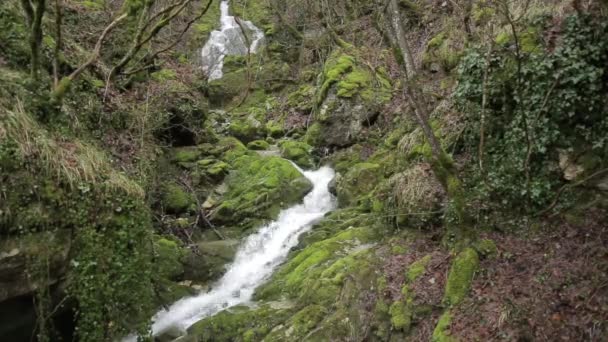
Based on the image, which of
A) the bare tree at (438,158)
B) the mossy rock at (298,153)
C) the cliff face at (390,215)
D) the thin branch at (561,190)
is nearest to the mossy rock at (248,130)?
the mossy rock at (298,153)

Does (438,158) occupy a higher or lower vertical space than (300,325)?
higher

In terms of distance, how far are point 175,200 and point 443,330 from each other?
708 centimetres

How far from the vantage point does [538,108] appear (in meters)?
5.79

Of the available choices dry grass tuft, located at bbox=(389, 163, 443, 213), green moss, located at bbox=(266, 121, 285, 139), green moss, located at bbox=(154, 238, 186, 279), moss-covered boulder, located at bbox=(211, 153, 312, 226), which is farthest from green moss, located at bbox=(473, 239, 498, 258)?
→ green moss, located at bbox=(266, 121, 285, 139)

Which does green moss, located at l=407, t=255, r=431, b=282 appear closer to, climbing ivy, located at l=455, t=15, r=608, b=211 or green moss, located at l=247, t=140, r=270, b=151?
climbing ivy, located at l=455, t=15, r=608, b=211

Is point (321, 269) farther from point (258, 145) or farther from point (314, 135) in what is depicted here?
point (258, 145)

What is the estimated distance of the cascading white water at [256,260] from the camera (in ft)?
25.8

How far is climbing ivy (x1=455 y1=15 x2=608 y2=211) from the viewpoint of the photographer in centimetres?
→ 537

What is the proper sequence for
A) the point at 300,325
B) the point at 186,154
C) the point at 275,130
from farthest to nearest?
the point at 275,130
the point at 186,154
the point at 300,325

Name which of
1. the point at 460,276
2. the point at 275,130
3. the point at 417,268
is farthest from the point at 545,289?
the point at 275,130

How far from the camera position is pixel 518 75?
5.83 meters

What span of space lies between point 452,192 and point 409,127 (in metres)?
4.31

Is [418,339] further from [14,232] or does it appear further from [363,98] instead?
[363,98]

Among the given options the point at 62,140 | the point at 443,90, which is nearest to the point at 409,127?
the point at 443,90
